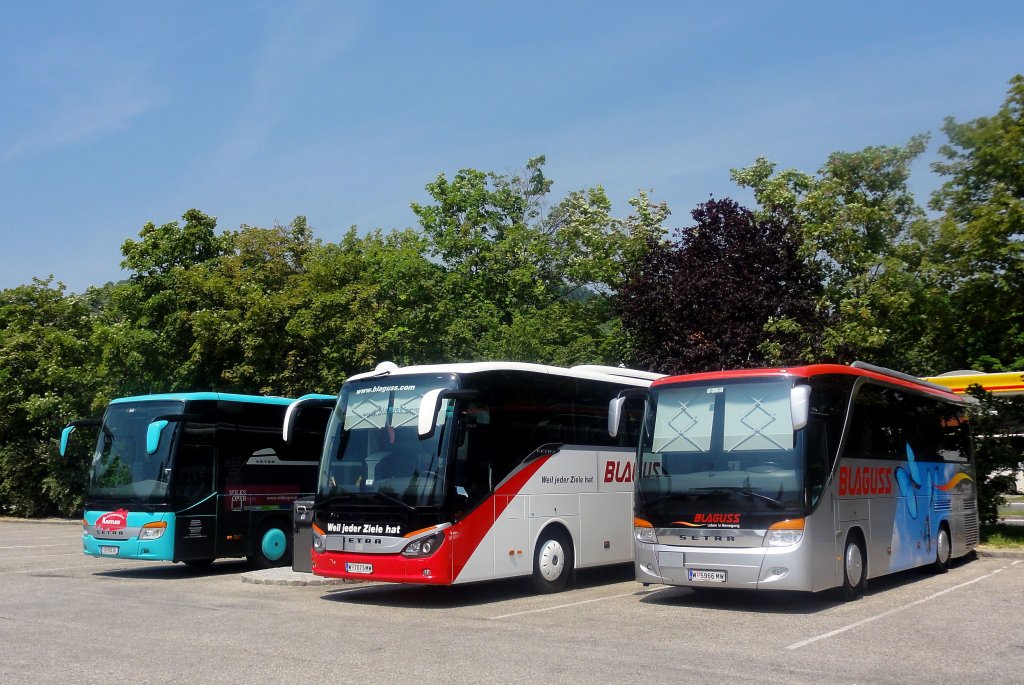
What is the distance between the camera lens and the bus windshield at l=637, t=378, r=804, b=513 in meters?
12.7

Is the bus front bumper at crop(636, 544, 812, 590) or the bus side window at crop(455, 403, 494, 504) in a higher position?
the bus side window at crop(455, 403, 494, 504)

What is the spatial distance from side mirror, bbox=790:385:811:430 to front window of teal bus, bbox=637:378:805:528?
283 mm

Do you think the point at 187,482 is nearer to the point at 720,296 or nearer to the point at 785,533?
the point at 785,533

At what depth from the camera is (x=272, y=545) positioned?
19.3 metres

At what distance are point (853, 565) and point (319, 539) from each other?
7.21 meters

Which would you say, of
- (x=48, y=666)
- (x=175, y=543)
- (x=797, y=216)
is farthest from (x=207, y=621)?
(x=797, y=216)

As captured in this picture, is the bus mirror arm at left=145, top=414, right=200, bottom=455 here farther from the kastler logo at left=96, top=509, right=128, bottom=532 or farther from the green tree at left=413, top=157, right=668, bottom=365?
the green tree at left=413, top=157, right=668, bottom=365

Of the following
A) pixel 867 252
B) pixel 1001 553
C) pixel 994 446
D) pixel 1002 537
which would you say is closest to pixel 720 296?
pixel 867 252

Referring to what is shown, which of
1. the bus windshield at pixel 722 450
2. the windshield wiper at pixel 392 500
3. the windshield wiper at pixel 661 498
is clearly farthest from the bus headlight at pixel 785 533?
the windshield wiper at pixel 392 500

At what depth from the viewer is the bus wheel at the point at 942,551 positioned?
17.5 metres

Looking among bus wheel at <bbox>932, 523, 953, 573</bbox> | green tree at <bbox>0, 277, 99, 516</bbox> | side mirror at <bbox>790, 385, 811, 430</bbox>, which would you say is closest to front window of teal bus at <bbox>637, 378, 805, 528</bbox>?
side mirror at <bbox>790, 385, 811, 430</bbox>

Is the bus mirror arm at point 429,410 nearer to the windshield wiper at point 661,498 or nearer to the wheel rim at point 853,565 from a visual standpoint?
the windshield wiper at point 661,498

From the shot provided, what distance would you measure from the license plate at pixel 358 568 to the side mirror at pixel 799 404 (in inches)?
225

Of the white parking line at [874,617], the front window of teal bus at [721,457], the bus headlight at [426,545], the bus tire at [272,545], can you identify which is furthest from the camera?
the bus tire at [272,545]
